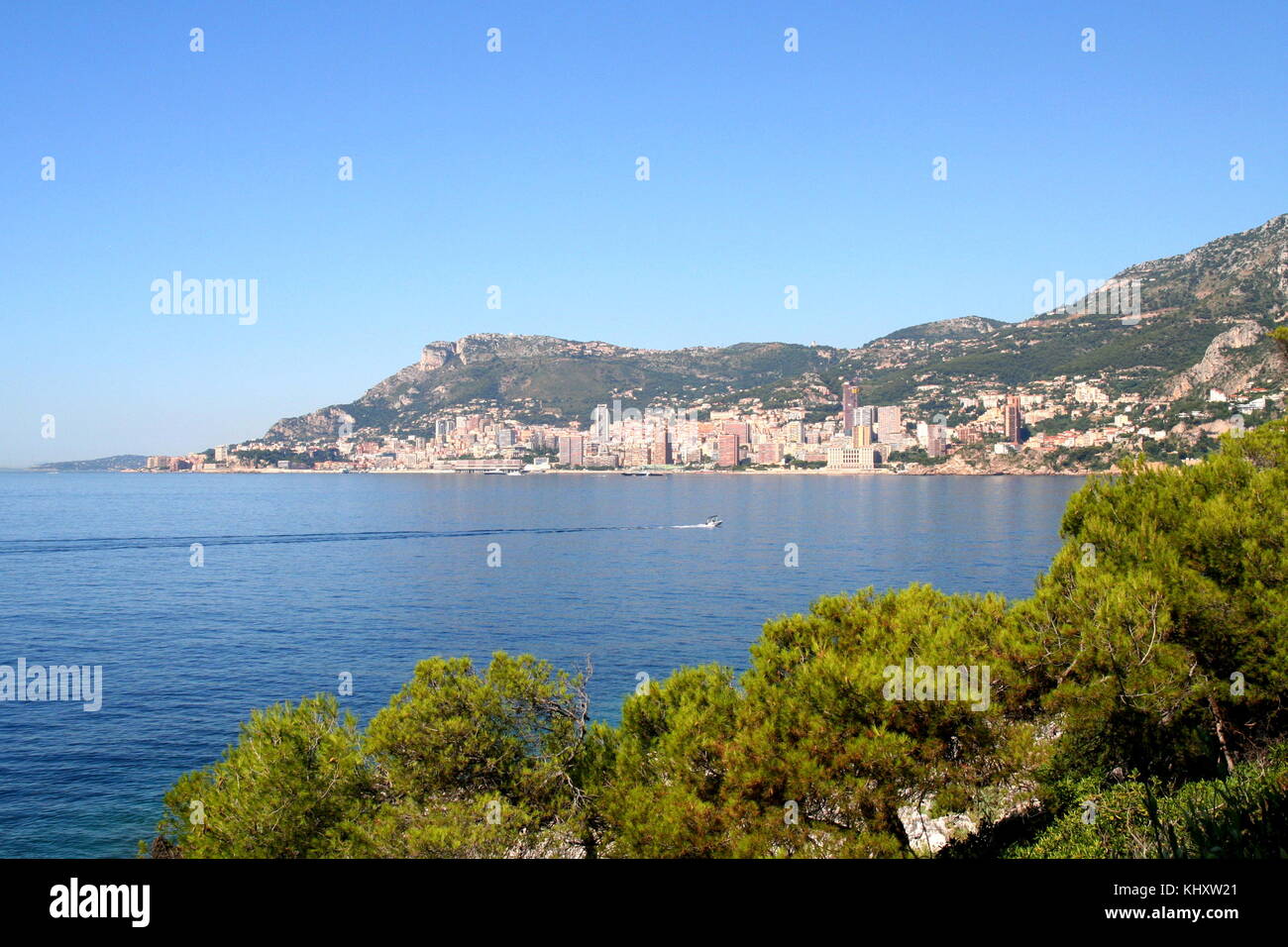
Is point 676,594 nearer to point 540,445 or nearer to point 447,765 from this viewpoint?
point 447,765

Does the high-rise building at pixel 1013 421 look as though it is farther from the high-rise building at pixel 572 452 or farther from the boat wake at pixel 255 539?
the boat wake at pixel 255 539

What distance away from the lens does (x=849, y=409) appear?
606 ft

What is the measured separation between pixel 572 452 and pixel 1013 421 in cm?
8532

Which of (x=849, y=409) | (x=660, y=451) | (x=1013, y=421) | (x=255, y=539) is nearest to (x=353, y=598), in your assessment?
(x=255, y=539)

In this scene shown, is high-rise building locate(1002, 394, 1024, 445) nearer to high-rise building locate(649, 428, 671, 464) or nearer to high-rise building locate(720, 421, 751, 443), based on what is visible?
high-rise building locate(720, 421, 751, 443)

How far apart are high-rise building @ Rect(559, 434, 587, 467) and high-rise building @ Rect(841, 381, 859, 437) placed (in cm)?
5263

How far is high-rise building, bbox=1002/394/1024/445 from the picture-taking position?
14312 centimetres

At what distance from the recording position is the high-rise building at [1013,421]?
14312 cm

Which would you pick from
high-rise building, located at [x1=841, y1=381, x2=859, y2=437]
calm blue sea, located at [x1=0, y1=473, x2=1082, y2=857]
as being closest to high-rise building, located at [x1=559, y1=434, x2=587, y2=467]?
high-rise building, located at [x1=841, y1=381, x2=859, y2=437]

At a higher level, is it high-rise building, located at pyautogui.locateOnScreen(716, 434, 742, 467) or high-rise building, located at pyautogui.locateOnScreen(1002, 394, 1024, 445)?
high-rise building, located at pyautogui.locateOnScreen(1002, 394, 1024, 445)

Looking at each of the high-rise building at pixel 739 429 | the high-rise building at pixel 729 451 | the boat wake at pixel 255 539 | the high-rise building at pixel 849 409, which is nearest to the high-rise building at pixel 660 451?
the high-rise building at pixel 729 451

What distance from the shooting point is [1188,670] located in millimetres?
10594
